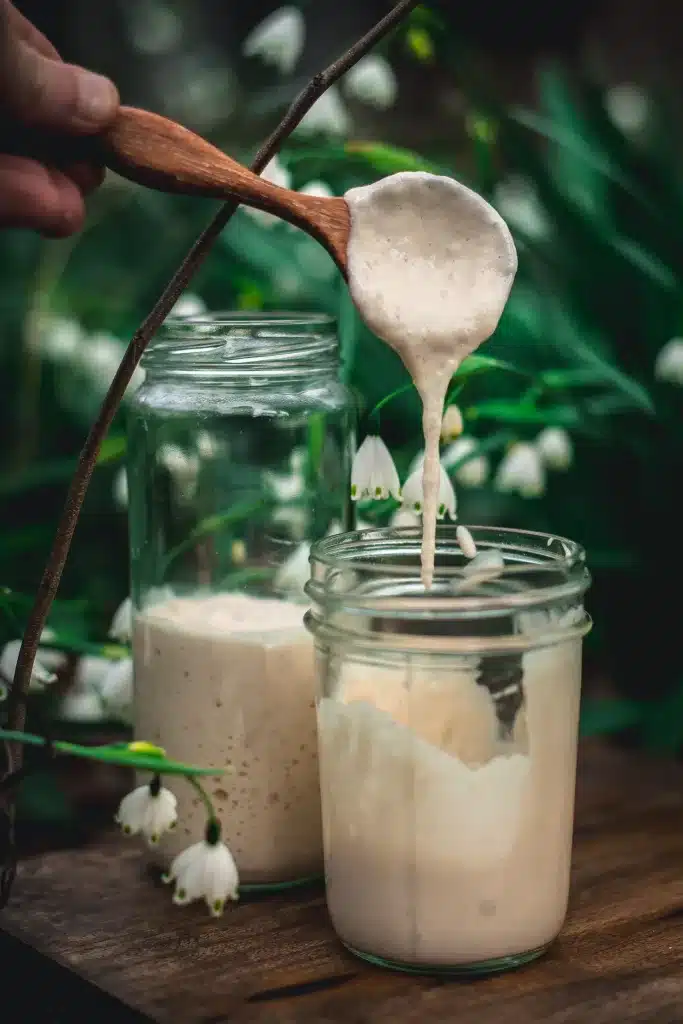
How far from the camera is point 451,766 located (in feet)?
1.90

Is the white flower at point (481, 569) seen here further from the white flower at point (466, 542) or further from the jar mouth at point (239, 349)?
the jar mouth at point (239, 349)

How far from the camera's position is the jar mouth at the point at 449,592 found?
58cm

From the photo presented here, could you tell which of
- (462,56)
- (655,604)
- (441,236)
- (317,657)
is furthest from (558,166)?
(317,657)

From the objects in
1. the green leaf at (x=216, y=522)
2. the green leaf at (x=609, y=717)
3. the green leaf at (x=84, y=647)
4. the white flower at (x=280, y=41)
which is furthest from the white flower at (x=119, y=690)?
the white flower at (x=280, y=41)

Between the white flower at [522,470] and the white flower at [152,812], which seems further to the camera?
the white flower at [522,470]

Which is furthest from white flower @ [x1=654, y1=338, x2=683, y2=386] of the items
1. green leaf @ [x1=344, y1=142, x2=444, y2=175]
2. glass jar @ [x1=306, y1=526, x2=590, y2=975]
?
glass jar @ [x1=306, y1=526, x2=590, y2=975]

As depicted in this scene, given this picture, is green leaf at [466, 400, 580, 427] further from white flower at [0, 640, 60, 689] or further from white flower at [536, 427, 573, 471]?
white flower at [0, 640, 60, 689]

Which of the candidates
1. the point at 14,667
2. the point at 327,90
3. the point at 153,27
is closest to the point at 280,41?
the point at 327,90

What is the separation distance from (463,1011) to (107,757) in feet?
0.64

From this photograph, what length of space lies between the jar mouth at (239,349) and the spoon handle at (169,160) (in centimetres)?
12

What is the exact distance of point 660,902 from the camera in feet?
2.20

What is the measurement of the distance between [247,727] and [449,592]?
0.13 meters

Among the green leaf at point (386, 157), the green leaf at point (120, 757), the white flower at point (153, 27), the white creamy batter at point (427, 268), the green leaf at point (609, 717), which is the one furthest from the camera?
the white flower at point (153, 27)

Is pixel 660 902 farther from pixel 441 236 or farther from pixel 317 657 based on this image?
pixel 441 236
